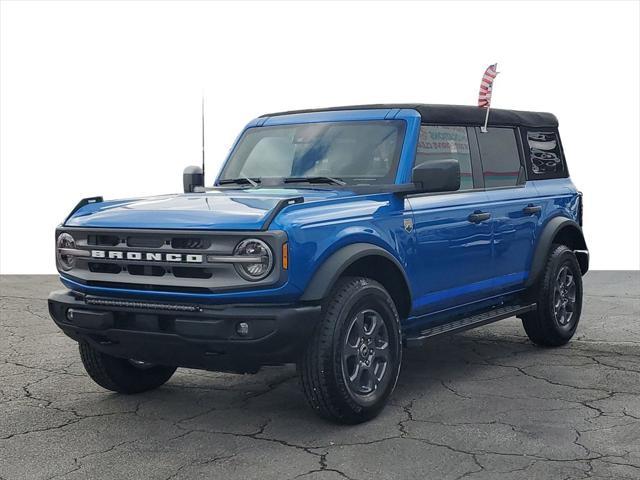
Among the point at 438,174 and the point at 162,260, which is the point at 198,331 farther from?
the point at 438,174

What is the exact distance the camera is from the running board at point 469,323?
6.31 meters

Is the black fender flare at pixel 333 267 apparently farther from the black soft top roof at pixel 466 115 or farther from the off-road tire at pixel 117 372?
the off-road tire at pixel 117 372

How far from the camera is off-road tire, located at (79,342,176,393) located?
6281 millimetres

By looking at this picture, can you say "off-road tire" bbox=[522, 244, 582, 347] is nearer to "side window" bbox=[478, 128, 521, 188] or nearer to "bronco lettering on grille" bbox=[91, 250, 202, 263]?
"side window" bbox=[478, 128, 521, 188]

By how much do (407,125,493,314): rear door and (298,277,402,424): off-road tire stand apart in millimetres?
530

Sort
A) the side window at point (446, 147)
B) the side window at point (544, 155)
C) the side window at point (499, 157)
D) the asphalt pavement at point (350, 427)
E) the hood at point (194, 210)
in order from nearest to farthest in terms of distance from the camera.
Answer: the asphalt pavement at point (350, 427) → the hood at point (194, 210) → the side window at point (446, 147) → the side window at point (499, 157) → the side window at point (544, 155)

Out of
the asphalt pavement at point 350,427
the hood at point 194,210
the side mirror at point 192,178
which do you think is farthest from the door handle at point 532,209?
the side mirror at point 192,178

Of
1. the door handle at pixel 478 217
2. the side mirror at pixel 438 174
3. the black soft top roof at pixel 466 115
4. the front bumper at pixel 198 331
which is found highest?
the black soft top roof at pixel 466 115

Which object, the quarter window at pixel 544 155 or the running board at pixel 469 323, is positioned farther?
the quarter window at pixel 544 155

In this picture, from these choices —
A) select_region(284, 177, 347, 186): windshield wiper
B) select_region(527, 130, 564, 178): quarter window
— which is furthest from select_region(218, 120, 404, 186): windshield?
select_region(527, 130, 564, 178): quarter window

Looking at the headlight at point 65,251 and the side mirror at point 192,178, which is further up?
the side mirror at point 192,178

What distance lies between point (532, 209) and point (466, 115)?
102cm

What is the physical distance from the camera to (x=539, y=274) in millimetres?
7793

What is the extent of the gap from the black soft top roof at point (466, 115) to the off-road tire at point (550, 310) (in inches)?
46.1
